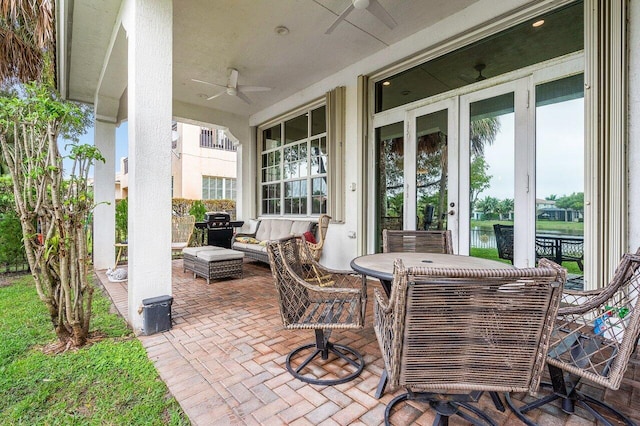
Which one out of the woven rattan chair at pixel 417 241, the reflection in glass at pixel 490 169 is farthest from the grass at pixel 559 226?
the woven rattan chair at pixel 417 241

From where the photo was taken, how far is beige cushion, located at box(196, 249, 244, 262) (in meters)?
4.19

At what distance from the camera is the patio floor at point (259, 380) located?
149 cm

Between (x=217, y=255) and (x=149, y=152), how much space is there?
2.05 metres

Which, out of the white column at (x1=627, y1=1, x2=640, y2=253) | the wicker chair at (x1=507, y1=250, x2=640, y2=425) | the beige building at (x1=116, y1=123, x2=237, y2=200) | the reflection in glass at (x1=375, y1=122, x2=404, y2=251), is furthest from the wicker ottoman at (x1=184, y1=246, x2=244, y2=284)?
the beige building at (x1=116, y1=123, x2=237, y2=200)

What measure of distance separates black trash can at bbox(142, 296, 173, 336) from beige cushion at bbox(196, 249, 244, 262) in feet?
5.23

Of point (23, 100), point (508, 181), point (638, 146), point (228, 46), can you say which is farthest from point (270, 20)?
point (638, 146)

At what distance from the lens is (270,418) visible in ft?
4.83

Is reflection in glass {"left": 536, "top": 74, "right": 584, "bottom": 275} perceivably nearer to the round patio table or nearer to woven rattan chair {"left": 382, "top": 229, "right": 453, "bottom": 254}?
woven rattan chair {"left": 382, "top": 229, "right": 453, "bottom": 254}

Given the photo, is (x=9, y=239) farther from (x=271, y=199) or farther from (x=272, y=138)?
(x=272, y=138)

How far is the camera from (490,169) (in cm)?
342

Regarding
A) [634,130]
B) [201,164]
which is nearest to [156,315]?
[634,130]

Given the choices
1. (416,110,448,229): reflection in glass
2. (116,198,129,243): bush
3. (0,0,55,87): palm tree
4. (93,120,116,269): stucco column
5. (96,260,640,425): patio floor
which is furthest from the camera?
(116,198,129,243): bush

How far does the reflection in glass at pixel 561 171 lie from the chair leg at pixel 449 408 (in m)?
2.25

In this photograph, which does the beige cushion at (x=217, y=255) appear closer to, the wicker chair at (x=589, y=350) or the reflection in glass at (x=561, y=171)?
the wicker chair at (x=589, y=350)
